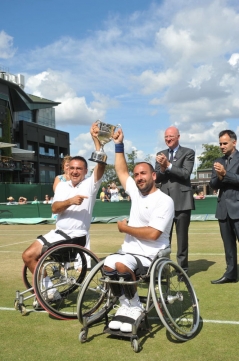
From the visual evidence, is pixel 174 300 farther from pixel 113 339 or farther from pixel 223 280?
pixel 223 280

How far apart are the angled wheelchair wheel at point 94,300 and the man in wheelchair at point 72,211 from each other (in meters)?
0.50

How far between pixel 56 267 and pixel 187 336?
159 centimetres

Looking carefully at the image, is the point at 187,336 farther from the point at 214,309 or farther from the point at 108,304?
the point at 214,309

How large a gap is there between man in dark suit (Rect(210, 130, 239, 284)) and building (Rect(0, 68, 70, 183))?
134ft

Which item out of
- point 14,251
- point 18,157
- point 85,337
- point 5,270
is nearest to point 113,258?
point 85,337

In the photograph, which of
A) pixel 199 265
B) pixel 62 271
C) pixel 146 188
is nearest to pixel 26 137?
pixel 199 265

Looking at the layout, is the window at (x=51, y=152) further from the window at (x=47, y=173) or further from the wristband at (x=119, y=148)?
the wristband at (x=119, y=148)

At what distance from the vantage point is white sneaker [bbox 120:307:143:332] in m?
3.65

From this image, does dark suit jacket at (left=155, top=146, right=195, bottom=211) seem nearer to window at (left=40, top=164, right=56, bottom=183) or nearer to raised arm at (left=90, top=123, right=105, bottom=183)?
raised arm at (left=90, top=123, right=105, bottom=183)

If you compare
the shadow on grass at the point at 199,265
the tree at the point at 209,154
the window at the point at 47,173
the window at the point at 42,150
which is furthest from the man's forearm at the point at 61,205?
the tree at the point at 209,154

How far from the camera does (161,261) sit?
3783 millimetres

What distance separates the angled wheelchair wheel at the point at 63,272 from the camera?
14.3 feet

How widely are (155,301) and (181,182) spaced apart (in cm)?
278

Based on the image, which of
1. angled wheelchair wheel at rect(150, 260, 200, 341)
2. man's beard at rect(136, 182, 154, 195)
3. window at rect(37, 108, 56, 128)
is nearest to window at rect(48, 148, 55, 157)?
window at rect(37, 108, 56, 128)
